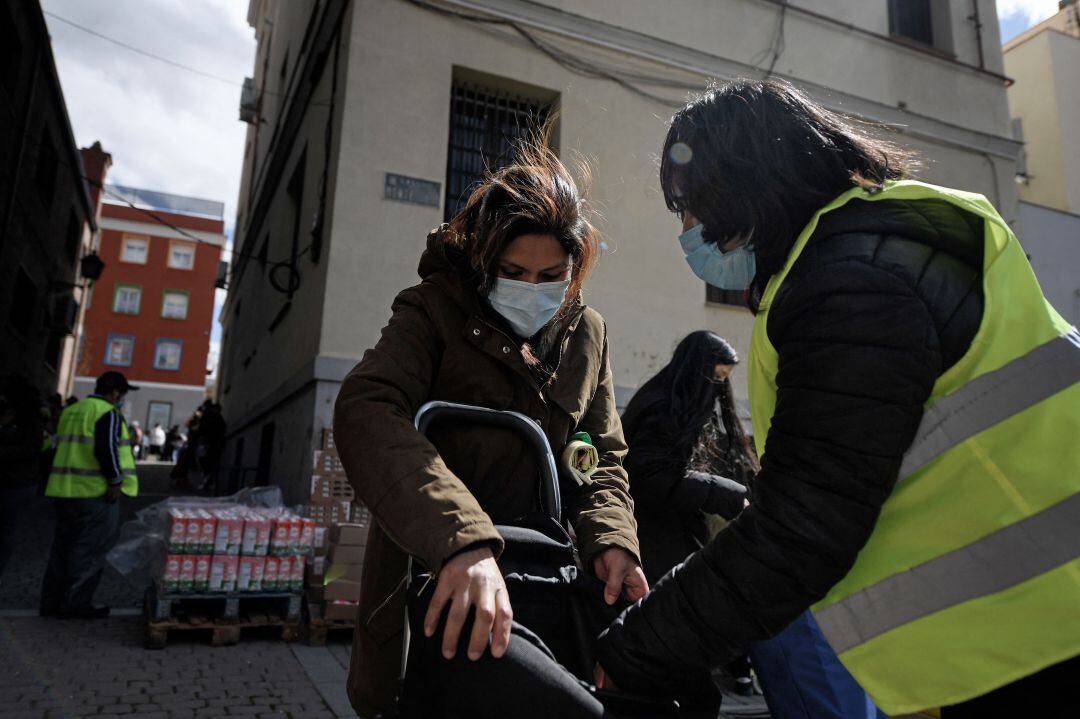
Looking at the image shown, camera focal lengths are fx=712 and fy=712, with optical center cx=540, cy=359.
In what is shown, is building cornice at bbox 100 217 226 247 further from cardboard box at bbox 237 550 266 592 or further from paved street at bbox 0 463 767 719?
cardboard box at bbox 237 550 266 592

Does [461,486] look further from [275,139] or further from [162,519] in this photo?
[275,139]

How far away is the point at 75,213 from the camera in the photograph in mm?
19312

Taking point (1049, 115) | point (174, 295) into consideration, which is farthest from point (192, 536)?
point (174, 295)

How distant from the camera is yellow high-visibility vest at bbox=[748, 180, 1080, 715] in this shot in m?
1.01

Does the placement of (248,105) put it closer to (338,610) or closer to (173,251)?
(338,610)

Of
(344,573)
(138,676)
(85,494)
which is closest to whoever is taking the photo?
(138,676)

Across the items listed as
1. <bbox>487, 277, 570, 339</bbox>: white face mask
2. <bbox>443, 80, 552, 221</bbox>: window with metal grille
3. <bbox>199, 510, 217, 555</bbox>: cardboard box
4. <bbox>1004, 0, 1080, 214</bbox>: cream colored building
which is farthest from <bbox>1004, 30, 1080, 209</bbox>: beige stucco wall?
<bbox>487, 277, 570, 339</bbox>: white face mask

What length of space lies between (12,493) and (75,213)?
675 inches

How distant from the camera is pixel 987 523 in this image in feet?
3.39

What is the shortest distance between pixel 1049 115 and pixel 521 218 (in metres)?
18.6

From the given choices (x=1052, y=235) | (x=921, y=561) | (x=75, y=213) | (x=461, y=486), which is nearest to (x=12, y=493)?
(x=461, y=486)

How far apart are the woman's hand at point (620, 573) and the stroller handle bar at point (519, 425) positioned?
13 cm

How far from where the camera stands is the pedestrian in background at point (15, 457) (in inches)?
209

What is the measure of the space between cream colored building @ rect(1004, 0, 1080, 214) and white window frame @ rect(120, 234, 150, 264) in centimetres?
3770
